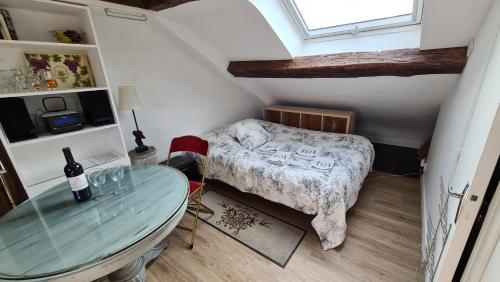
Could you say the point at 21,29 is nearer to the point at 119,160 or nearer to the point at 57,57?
the point at 57,57

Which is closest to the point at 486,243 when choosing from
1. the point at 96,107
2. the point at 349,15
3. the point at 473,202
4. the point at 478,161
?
the point at 473,202

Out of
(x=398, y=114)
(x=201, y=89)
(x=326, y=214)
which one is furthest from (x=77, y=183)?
(x=398, y=114)

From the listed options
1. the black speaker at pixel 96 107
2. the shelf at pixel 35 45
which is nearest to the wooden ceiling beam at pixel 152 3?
the shelf at pixel 35 45

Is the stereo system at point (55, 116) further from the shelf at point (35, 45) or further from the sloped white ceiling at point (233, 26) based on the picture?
the sloped white ceiling at point (233, 26)

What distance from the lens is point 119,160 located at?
193cm

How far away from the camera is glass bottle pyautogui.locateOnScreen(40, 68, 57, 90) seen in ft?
5.19

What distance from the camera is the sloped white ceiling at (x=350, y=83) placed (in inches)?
69.0

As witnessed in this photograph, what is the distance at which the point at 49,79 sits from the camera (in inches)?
62.9

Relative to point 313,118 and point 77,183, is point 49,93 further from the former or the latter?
point 313,118

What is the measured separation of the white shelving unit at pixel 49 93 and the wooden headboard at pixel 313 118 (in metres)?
2.26

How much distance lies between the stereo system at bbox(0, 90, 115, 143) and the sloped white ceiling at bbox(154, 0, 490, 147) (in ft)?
3.50

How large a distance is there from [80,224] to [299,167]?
5.46 feet

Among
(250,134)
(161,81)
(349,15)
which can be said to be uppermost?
(349,15)

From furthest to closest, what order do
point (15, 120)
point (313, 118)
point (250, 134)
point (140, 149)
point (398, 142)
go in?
point (398, 142) → point (313, 118) → point (250, 134) → point (140, 149) → point (15, 120)
